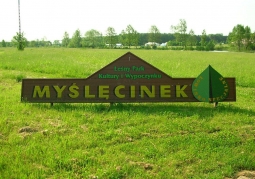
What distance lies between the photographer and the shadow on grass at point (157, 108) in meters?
6.75

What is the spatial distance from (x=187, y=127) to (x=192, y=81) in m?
1.87

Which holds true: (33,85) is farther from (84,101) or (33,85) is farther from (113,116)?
(113,116)

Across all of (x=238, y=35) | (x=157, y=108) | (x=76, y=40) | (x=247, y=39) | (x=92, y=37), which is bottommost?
(x=157, y=108)

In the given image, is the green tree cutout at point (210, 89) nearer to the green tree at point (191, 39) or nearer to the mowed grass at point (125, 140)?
the mowed grass at point (125, 140)

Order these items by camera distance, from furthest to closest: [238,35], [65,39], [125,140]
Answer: [65,39]
[238,35]
[125,140]

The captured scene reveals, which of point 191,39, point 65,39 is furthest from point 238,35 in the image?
point 65,39

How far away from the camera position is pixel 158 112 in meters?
6.74

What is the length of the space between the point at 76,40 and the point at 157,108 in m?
108

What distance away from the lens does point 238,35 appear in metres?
78.3

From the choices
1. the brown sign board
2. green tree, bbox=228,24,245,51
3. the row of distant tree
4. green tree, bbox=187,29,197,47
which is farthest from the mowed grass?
green tree, bbox=187,29,197,47

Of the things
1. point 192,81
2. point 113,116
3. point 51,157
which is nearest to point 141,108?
point 113,116

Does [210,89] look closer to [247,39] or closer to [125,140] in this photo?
[125,140]

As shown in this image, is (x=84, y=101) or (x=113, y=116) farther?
(x=84, y=101)

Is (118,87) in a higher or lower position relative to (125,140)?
higher
